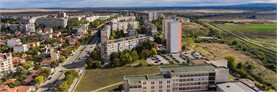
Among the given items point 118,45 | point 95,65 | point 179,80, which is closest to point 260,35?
point 118,45

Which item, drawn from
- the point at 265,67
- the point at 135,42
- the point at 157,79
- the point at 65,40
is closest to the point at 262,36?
the point at 265,67

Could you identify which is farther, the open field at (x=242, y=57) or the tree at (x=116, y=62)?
the tree at (x=116, y=62)

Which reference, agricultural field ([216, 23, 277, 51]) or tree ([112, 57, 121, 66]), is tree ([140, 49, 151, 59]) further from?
agricultural field ([216, 23, 277, 51])

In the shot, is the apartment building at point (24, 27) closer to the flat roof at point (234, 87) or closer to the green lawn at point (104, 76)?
the green lawn at point (104, 76)

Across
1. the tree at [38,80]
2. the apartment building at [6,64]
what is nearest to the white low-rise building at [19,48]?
the apartment building at [6,64]

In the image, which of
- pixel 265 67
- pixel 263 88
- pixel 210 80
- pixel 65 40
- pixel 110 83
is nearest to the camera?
pixel 210 80

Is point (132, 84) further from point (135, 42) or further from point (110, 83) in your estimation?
point (135, 42)
